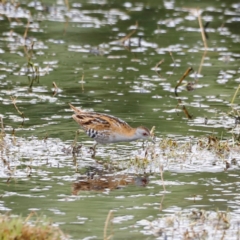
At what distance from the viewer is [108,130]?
35.4 feet

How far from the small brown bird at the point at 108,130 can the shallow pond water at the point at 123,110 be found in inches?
6.8

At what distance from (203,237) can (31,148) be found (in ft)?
11.5

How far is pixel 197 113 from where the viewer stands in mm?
12836

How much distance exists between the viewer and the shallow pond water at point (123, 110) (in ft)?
28.4

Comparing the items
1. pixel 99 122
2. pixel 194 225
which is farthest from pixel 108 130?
pixel 194 225

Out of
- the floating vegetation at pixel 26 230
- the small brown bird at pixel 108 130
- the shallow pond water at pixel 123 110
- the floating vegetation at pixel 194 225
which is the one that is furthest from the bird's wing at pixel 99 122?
the floating vegetation at pixel 26 230

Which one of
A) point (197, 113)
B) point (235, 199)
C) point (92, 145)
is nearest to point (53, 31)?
point (197, 113)

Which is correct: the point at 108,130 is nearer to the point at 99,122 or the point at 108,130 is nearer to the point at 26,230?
the point at 99,122

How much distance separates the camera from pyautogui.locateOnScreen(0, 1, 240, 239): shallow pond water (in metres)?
8.66

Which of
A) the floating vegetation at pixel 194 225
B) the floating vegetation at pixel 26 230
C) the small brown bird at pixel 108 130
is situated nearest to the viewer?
the floating vegetation at pixel 26 230

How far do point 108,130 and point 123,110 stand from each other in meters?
2.12

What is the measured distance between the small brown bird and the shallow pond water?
0.56 feet

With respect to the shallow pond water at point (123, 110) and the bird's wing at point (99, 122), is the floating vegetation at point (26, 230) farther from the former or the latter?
the bird's wing at point (99, 122)

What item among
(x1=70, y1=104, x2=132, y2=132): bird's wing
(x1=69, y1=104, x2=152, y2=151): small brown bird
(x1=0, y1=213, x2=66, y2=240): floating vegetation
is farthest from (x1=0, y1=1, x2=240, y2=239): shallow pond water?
(x1=0, y1=213, x2=66, y2=240): floating vegetation
